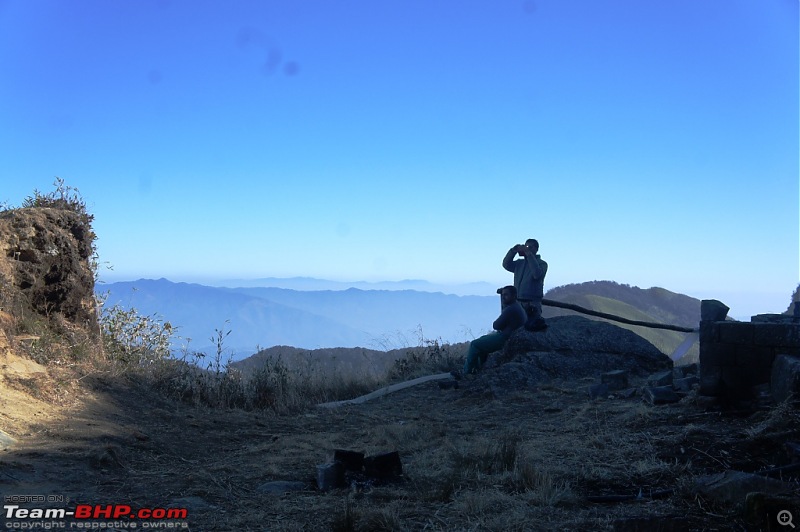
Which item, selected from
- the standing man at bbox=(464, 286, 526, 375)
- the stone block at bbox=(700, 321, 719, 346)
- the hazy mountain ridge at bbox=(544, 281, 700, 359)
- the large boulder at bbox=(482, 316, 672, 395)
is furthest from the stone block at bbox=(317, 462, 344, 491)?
the hazy mountain ridge at bbox=(544, 281, 700, 359)

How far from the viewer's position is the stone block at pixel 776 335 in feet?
23.0

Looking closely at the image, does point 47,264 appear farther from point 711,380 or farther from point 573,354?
point 573,354

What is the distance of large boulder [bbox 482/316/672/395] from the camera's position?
11.6 metres

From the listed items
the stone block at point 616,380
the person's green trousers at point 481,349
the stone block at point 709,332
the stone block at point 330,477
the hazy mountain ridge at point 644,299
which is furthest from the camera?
the hazy mountain ridge at point 644,299

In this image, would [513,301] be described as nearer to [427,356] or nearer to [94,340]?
[427,356]

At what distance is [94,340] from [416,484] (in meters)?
5.79

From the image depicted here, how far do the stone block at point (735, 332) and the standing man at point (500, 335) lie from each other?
17.2 feet

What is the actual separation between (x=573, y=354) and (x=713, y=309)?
4.36 m

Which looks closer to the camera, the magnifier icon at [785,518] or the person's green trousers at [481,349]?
the magnifier icon at [785,518]

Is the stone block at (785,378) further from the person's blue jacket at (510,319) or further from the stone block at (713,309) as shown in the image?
the person's blue jacket at (510,319)

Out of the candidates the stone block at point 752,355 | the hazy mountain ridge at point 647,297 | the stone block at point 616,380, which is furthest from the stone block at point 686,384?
the hazy mountain ridge at point 647,297

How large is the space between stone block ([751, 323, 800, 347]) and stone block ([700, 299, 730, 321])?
86cm

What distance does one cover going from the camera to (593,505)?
183 inches

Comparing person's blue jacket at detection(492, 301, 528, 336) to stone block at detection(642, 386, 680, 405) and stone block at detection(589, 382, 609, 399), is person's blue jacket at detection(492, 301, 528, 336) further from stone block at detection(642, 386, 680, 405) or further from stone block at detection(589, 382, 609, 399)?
stone block at detection(642, 386, 680, 405)
